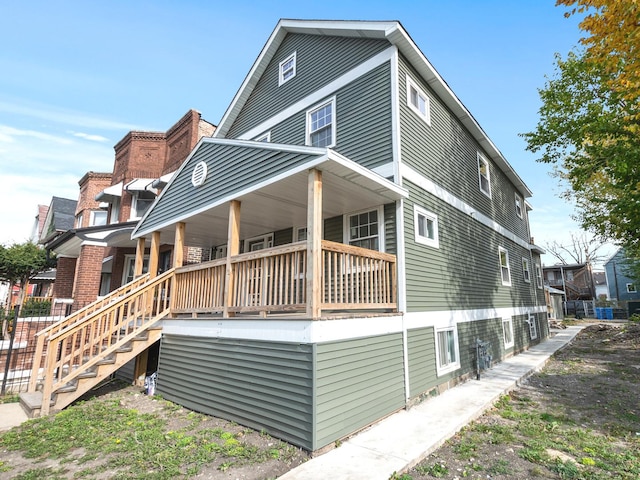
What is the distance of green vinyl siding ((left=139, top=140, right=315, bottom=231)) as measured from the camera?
6410 millimetres

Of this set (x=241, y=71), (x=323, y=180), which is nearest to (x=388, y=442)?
(x=323, y=180)

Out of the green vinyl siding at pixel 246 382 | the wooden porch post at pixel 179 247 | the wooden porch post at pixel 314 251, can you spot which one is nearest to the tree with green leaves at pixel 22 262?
the wooden porch post at pixel 179 247

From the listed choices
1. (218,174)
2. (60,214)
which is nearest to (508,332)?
(218,174)

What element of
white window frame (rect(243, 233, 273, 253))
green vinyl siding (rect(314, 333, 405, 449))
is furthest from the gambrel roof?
green vinyl siding (rect(314, 333, 405, 449))

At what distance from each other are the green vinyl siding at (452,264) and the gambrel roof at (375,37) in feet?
11.1

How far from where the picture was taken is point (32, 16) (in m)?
7.22

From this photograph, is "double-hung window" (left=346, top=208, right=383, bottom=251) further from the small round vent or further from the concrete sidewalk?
the small round vent

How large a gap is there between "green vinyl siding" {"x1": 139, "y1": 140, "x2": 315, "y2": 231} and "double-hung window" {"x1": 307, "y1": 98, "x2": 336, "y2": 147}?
9.33ft

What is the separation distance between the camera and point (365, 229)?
7980mm

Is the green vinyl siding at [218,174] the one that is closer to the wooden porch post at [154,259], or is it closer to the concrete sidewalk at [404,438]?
the wooden porch post at [154,259]

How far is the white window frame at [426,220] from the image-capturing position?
784cm

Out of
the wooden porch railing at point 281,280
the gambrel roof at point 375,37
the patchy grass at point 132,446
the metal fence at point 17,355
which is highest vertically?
the gambrel roof at point 375,37

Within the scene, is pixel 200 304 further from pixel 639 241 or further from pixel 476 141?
pixel 639 241

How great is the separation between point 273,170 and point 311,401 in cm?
406
